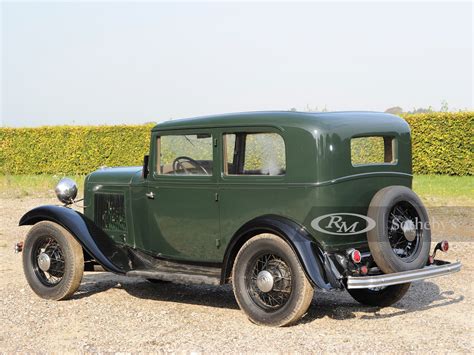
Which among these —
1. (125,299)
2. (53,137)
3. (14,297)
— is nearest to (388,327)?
(125,299)

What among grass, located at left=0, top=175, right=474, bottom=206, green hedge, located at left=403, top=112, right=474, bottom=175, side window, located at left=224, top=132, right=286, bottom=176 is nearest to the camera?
side window, located at left=224, top=132, right=286, bottom=176

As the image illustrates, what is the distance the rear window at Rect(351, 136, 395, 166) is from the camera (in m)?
6.80

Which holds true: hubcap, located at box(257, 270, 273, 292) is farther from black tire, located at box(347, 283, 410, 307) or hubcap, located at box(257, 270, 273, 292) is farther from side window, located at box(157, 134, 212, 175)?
Result: black tire, located at box(347, 283, 410, 307)

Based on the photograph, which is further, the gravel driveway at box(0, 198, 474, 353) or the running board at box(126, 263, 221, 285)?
the running board at box(126, 263, 221, 285)

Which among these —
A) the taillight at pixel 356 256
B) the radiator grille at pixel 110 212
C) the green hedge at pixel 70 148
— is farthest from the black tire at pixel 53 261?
the green hedge at pixel 70 148

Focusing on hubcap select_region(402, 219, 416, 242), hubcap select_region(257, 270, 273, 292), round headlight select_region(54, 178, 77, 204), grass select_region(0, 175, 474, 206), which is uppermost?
round headlight select_region(54, 178, 77, 204)

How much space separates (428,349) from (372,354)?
51cm

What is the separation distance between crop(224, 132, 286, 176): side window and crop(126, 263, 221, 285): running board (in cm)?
100

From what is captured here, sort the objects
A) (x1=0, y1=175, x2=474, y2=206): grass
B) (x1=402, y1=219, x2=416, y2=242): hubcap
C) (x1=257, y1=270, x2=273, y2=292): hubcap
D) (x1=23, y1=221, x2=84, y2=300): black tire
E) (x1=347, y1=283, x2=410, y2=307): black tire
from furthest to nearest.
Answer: (x1=0, y1=175, x2=474, y2=206): grass
(x1=23, y1=221, x2=84, y2=300): black tire
(x1=347, y1=283, x2=410, y2=307): black tire
(x1=402, y1=219, x2=416, y2=242): hubcap
(x1=257, y1=270, x2=273, y2=292): hubcap

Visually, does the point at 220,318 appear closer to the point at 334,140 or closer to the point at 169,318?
the point at 169,318

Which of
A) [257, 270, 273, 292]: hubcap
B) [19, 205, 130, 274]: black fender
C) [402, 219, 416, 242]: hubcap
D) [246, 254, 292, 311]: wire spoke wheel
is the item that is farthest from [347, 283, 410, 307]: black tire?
[19, 205, 130, 274]: black fender

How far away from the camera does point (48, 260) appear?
779 centimetres

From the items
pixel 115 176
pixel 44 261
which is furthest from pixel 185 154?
pixel 44 261

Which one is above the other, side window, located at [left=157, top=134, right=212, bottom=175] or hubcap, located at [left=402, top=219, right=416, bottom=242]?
side window, located at [left=157, top=134, right=212, bottom=175]
